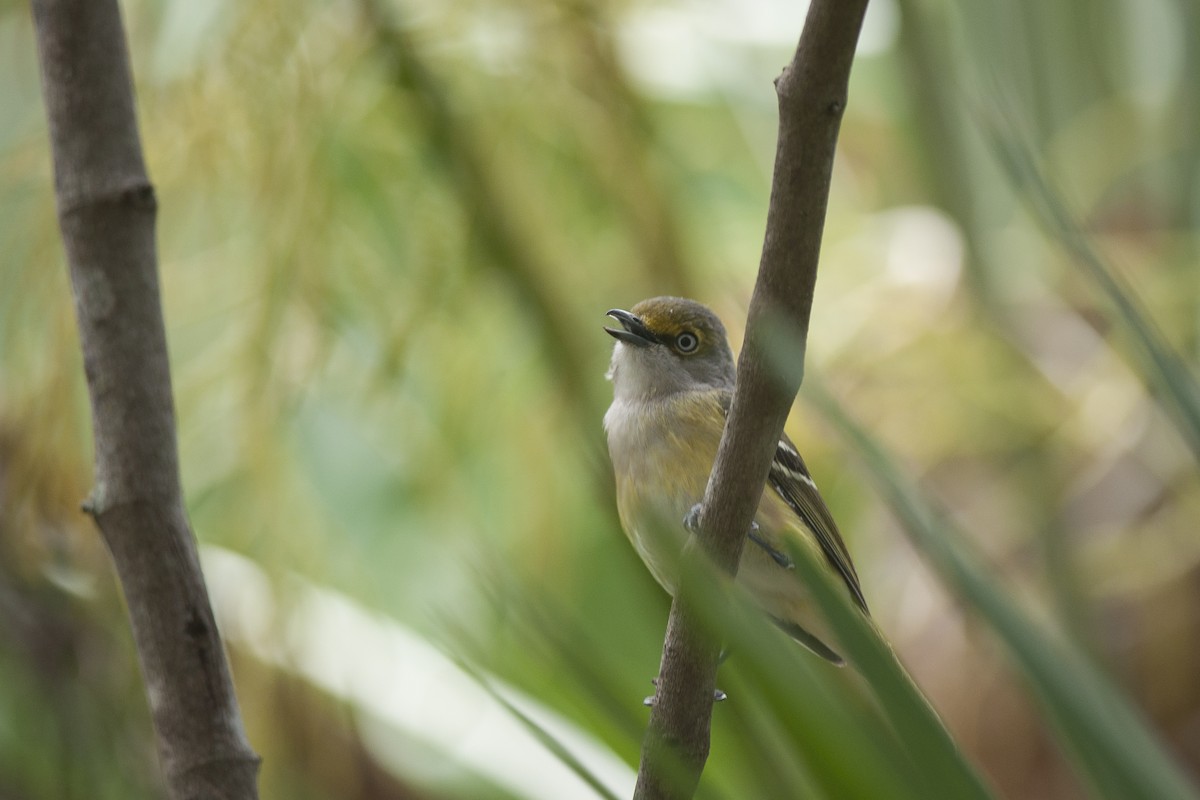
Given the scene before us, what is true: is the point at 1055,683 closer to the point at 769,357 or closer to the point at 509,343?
the point at 769,357

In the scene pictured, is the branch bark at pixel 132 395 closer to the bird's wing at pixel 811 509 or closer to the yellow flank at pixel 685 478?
the yellow flank at pixel 685 478

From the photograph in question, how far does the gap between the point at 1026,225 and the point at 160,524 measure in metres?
3.80

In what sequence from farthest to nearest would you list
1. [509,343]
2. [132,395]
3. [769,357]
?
[509,343]
[132,395]
[769,357]

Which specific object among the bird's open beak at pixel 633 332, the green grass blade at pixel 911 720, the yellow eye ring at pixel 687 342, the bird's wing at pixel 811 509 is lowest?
the green grass blade at pixel 911 720

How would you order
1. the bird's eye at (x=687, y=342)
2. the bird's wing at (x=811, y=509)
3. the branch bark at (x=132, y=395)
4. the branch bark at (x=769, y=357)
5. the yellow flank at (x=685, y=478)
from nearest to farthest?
1. the branch bark at (x=769, y=357)
2. the branch bark at (x=132, y=395)
3. the yellow flank at (x=685, y=478)
4. the bird's wing at (x=811, y=509)
5. the bird's eye at (x=687, y=342)

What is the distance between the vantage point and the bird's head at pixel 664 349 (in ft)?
8.87

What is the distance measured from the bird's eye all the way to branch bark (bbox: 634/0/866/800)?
1.55 metres

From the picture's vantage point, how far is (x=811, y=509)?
2.55 m

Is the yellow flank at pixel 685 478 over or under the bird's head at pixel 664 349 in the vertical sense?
under

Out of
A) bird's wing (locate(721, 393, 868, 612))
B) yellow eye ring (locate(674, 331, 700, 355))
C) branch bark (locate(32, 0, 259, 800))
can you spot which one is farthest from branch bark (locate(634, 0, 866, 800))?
yellow eye ring (locate(674, 331, 700, 355))

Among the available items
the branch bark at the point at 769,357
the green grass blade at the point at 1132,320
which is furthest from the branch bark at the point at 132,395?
the green grass blade at the point at 1132,320

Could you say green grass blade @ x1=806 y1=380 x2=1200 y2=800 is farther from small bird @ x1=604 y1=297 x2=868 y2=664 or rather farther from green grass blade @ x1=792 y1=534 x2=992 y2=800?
small bird @ x1=604 y1=297 x2=868 y2=664

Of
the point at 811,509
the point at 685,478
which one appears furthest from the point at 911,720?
the point at 811,509

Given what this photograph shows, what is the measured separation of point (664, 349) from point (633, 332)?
104 mm
